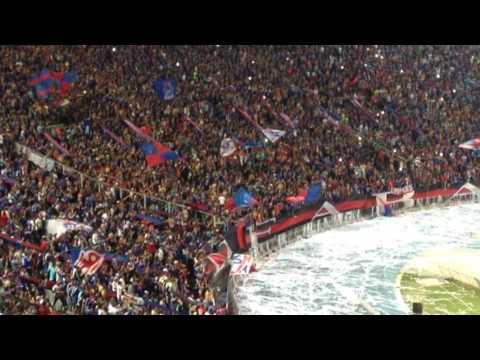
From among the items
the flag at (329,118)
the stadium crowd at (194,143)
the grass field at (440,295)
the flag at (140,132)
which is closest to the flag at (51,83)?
the stadium crowd at (194,143)

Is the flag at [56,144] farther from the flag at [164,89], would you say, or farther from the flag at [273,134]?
the flag at [273,134]

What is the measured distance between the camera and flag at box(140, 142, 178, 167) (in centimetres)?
3011

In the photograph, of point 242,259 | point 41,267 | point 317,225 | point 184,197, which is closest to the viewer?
point 41,267

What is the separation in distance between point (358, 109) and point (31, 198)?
25321 millimetres

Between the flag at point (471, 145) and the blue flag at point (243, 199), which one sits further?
the flag at point (471, 145)

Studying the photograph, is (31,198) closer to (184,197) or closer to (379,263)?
(184,197)

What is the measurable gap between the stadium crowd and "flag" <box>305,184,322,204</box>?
1.61 feet

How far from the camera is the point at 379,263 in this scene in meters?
28.2

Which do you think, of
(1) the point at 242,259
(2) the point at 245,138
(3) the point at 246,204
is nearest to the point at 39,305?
(1) the point at 242,259

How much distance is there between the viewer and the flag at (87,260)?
1958cm

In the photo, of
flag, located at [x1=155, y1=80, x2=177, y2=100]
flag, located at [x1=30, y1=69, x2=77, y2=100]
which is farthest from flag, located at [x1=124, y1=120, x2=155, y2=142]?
flag, located at [x1=155, y1=80, x2=177, y2=100]

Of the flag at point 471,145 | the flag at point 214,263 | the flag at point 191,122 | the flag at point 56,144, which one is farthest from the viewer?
the flag at point 471,145

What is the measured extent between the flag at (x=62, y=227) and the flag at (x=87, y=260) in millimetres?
1584

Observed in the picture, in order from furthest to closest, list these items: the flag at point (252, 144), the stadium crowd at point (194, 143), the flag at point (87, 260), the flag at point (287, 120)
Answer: the flag at point (287, 120)
the flag at point (252, 144)
the stadium crowd at point (194, 143)
the flag at point (87, 260)
